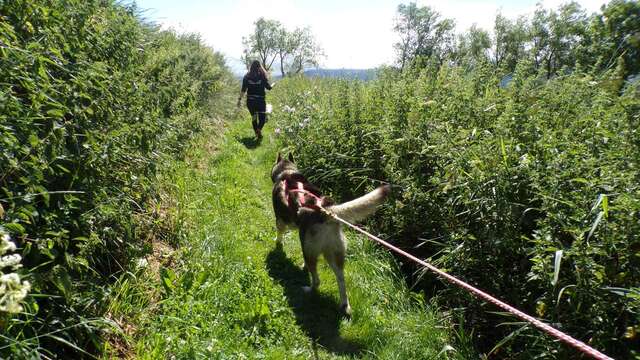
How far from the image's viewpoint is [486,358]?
9.54ft

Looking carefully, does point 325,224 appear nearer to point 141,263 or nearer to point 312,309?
point 312,309

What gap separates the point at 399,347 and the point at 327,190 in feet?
12.1

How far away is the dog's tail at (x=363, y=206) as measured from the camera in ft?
11.6

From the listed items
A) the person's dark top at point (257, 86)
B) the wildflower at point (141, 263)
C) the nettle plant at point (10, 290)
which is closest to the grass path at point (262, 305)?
the wildflower at point (141, 263)

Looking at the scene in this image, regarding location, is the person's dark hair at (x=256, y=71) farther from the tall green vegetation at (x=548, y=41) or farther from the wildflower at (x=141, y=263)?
the wildflower at (x=141, y=263)

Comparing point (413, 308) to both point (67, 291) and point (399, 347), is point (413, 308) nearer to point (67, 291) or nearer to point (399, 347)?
point (399, 347)

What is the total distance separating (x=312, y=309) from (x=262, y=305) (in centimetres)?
66

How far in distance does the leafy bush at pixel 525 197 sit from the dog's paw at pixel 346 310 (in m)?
0.92

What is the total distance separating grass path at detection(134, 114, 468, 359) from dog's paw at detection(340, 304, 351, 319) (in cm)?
6

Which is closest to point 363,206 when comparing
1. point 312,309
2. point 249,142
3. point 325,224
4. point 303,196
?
point 325,224

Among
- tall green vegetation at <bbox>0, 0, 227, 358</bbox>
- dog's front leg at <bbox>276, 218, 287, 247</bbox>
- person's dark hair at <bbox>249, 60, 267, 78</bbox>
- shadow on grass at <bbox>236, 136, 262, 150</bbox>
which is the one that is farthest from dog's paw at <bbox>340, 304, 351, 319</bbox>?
person's dark hair at <bbox>249, 60, 267, 78</bbox>

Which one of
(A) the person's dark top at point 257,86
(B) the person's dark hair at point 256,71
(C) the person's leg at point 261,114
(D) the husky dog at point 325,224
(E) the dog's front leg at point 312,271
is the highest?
(B) the person's dark hair at point 256,71

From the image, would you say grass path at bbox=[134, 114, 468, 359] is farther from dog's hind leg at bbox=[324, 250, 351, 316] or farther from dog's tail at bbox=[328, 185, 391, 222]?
dog's tail at bbox=[328, 185, 391, 222]

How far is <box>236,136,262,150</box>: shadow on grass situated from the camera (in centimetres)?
1002
